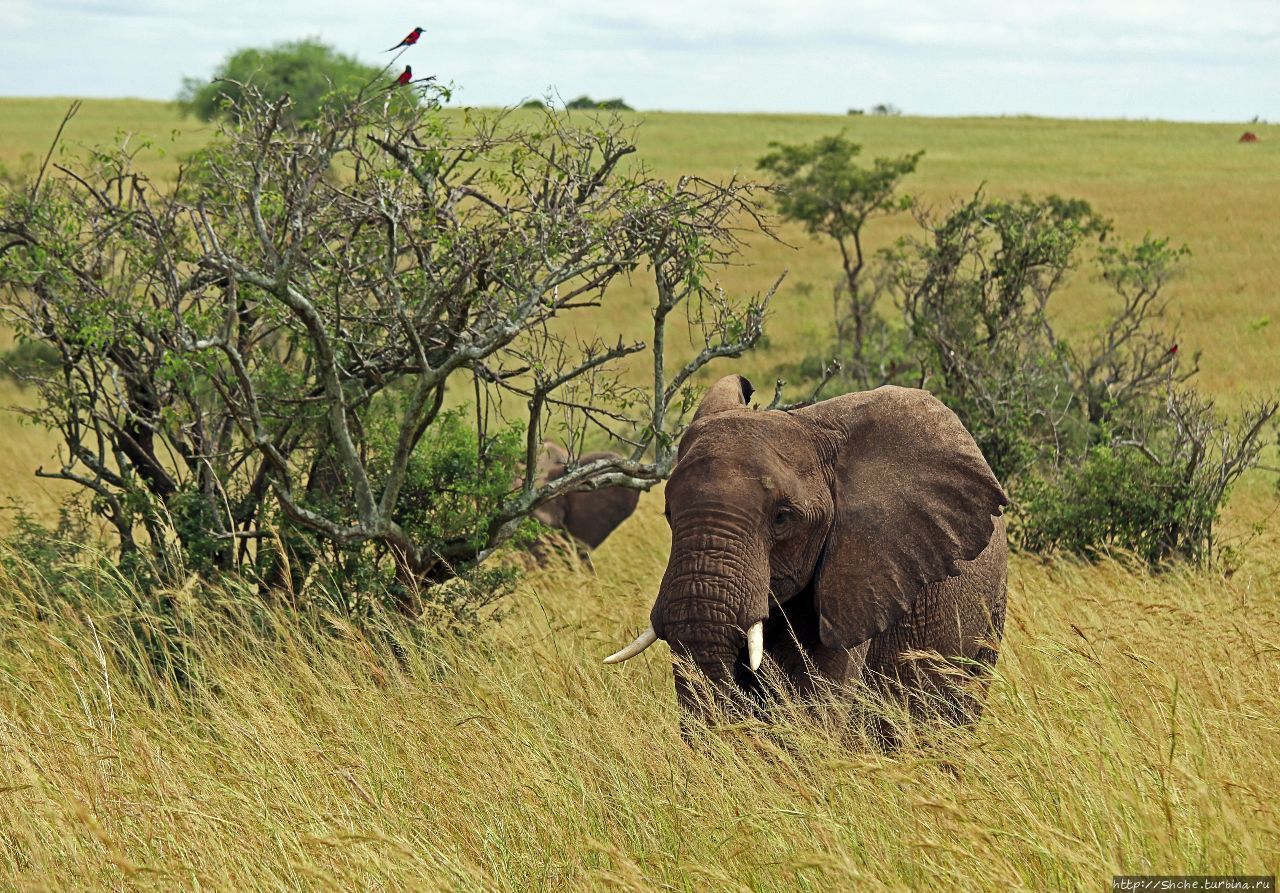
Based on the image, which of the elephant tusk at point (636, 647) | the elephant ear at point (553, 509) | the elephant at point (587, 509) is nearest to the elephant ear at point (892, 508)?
the elephant tusk at point (636, 647)

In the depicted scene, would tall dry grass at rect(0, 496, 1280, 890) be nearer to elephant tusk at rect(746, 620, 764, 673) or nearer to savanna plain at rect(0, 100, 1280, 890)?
savanna plain at rect(0, 100, 1280, 890)

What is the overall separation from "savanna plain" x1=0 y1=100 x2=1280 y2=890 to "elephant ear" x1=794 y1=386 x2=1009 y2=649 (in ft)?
1.61

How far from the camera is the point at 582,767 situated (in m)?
5.02

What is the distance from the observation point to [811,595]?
5602 mm

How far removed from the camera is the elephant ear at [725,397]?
5.82 m

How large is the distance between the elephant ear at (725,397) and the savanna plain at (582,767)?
1.21 m

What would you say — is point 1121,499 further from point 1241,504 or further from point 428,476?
point 428,476

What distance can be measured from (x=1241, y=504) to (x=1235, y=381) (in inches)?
392

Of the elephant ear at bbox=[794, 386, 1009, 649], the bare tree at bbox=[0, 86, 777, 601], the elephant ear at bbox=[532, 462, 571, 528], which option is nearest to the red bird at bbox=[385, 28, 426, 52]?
the bare tree at bbox=[0, 86, 777, 601]

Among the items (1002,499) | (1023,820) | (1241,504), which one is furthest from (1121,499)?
(1023,820)

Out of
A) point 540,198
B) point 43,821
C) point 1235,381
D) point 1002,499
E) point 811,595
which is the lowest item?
point 1235,381

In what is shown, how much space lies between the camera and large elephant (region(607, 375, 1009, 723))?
16.8ft

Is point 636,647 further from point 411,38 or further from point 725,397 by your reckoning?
point 411,38

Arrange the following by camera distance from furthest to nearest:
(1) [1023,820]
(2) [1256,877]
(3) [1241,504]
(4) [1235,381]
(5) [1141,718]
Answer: (4) [1235,381], (3) [1241,504], (5) [1141,718], (1) [1023,820], (2) [1256,877]
